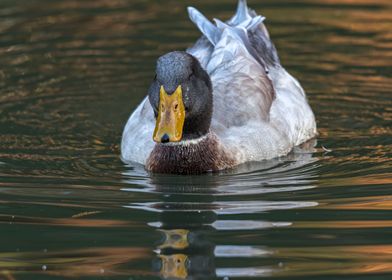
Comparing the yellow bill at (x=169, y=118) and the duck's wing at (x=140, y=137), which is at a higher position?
the yellow bill at (x=169, y=118)

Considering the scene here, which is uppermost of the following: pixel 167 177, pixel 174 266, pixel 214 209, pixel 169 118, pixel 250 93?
pixel 169 118

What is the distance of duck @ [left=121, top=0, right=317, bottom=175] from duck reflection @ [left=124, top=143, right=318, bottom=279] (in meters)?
0.21

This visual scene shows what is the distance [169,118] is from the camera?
10438mm

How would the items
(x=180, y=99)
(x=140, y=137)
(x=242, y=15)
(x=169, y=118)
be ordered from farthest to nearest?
(x=242, y=15) < (x=140, y=137) < (x=180, y=99) < (x=169, y=118)

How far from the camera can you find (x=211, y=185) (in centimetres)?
1088

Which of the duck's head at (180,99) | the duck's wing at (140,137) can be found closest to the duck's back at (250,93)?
the duck's head at (180,99)

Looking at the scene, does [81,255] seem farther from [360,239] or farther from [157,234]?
[360,239]

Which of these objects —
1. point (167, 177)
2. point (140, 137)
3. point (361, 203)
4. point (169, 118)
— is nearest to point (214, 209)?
point (169, 118)

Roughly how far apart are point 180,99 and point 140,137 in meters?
1.55

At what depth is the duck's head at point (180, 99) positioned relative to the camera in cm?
1044

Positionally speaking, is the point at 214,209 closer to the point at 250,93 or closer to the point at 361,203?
the point at 361,203

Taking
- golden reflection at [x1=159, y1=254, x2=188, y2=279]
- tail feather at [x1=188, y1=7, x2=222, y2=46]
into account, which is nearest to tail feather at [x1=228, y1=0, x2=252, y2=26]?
tail feather at [x1=188, y1=7, x2=222, y2=46]

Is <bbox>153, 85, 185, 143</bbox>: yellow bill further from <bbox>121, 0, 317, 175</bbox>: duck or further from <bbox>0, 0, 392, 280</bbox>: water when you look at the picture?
<bbox>0, 0, 392, 280</bbox>: water

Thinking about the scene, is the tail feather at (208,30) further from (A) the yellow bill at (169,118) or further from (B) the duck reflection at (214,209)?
(A) the yellow bill at (169,118)
